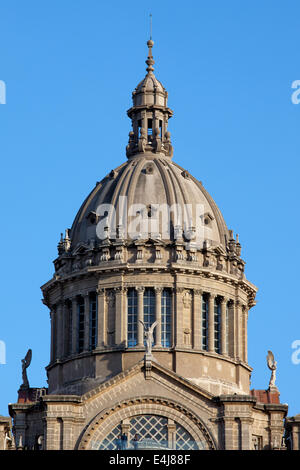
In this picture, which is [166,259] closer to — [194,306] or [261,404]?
[194,306]

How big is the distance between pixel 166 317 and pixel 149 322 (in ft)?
3.79

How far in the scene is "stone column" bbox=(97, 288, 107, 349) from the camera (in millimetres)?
114562

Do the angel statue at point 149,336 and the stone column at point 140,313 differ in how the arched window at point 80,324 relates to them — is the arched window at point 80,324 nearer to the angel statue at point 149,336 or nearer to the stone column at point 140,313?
the stone column at point 140,313

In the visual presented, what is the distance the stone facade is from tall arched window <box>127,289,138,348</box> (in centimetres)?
9

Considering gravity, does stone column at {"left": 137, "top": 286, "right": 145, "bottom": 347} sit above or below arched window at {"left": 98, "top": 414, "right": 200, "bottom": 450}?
above

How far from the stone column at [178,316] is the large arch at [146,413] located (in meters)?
6.58

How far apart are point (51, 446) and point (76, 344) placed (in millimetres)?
11344

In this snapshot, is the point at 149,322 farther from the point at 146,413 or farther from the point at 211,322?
the point at 146,413

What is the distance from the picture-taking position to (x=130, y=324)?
114812 millimetres

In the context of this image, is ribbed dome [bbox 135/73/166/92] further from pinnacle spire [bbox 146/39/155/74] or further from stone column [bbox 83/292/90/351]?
stone column [bbox 83/292/90/351]

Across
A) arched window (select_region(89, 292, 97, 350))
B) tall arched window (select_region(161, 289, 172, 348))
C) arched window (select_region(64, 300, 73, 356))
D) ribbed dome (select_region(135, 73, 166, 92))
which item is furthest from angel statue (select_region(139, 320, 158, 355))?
ribbed dome (select_region(135, 73, 166, 92))
